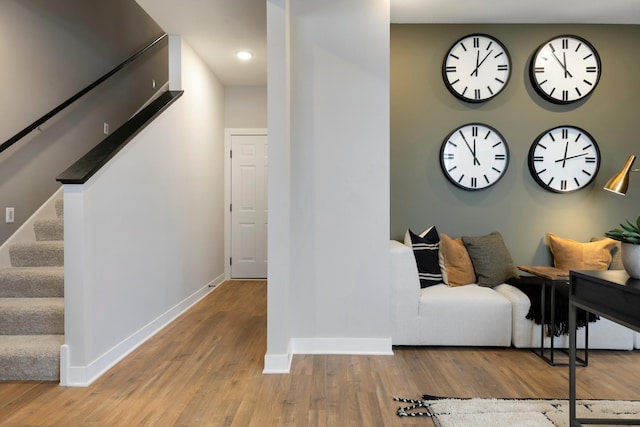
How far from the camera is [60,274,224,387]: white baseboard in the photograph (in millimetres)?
2352

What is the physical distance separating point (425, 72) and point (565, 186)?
5.39ft

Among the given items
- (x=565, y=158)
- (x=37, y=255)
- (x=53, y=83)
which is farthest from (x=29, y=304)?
(x=565, y=158)

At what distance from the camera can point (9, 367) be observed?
2406 mm

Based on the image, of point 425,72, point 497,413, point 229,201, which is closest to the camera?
point 497,413

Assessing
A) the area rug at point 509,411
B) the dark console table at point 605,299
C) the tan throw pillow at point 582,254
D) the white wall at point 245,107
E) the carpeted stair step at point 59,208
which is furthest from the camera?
the white wall at point 245,107

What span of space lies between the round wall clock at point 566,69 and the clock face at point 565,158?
327mm

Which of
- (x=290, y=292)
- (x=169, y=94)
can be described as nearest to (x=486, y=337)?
(x=290, y=292)

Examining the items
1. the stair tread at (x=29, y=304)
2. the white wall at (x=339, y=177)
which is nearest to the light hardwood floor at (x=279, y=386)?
the white wall at (x=339, y=177)

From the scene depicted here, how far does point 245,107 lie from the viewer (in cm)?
560

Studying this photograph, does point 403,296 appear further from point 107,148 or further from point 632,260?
point 107,148

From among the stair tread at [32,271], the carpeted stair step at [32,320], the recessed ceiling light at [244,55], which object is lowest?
the carpeted stair step at [32,320]

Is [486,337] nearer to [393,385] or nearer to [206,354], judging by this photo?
[393,385]

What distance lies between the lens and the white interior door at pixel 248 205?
18.4ft

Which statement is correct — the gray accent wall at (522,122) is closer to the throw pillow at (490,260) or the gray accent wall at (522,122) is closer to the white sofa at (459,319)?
the throw pillow at (490,260)
